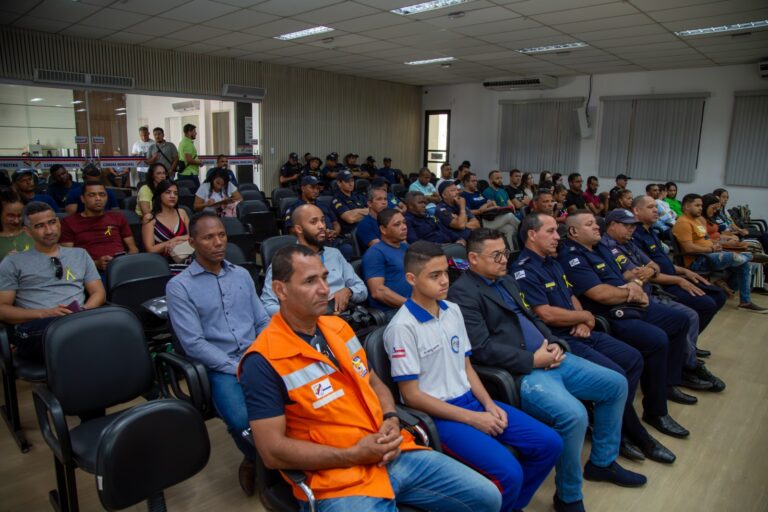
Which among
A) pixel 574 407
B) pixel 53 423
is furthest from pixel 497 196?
pixel 53 423

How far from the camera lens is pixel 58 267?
9.34ft

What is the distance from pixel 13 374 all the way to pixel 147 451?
1.43 meters

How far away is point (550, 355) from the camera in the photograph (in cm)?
238

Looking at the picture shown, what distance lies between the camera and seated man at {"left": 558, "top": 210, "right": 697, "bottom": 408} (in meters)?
2.95

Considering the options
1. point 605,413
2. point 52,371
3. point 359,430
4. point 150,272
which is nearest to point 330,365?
point 359,430

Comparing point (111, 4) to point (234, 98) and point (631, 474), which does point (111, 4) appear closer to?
point (234, 98)

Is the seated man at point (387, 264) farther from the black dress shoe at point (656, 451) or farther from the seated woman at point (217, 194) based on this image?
the seated woman at point (217, 194)

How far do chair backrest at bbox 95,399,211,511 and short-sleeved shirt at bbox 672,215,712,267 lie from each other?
4989 mm

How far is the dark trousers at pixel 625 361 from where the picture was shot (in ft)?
8.78

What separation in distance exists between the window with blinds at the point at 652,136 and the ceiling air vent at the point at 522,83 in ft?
3.83

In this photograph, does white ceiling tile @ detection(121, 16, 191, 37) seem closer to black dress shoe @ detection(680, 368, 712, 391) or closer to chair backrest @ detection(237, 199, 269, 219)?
chair backrest @ detection(237, 199, 269, 219)

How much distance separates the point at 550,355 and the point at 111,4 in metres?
6.25

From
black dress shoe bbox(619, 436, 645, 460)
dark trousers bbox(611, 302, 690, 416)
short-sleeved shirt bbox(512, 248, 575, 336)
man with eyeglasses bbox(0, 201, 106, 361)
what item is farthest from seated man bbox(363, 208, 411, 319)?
man with eyeglasses bbox(0, 201, 106, 361)

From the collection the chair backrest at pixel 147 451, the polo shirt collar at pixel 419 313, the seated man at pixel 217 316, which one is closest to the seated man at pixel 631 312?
the polo shirt collar at pixel 419 313
